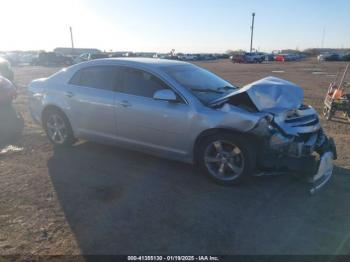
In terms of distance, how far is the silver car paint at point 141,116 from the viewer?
4.78 meters

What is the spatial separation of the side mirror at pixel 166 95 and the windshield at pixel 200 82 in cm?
27

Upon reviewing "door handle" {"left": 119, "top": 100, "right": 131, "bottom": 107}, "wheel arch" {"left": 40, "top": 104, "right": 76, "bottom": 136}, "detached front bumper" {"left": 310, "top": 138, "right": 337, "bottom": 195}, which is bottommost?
"detached front bumper" {"left": 310, "top": 138, "right": 337, "bottom": 195}

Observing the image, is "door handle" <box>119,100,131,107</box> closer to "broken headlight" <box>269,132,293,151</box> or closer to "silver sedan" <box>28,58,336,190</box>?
"silver sedan" <box>28,58,336,190</box>

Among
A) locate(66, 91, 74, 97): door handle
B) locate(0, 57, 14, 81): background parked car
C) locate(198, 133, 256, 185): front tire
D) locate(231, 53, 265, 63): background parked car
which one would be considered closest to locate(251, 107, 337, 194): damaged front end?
locate(198, 133, 256, 185): front tire

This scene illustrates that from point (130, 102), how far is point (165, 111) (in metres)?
0.64

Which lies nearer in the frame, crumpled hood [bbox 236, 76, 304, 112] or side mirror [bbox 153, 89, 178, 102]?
crumpled hood [bbox 236, 76, 304, 112]

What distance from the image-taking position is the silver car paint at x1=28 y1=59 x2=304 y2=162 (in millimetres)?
4781

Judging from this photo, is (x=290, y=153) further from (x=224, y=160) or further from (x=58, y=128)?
(x=58, y=128)

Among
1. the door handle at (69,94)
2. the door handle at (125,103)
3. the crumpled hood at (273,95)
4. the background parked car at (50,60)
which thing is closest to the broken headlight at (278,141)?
the crumpled hood at (273,95)

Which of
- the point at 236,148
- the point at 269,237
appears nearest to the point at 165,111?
the point at 236,148

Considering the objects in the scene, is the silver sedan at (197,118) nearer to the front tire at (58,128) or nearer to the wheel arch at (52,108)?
the wheel arch at (52,108)

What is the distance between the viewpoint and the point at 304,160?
4465mm

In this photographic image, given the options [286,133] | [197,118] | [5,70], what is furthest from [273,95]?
[5,70]

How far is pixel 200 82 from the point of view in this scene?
5535mm
